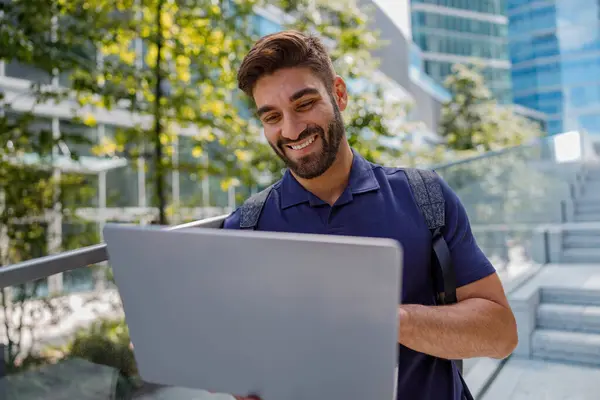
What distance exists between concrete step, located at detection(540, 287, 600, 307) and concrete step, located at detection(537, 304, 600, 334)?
0.07m

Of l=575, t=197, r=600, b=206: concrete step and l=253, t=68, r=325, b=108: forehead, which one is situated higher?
l=253, t=68, r=325, b=108: forehead

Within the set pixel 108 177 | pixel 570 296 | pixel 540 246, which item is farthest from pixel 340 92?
pixel 108 177

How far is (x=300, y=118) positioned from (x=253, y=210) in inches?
11.2

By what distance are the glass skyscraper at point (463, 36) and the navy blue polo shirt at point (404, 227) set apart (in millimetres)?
46338

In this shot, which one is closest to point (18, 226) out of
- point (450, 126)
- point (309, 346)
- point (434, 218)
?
point (434, 218)

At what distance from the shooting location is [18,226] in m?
4.05

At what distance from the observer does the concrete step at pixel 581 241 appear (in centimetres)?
661

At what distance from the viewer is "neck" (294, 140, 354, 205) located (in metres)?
1.41

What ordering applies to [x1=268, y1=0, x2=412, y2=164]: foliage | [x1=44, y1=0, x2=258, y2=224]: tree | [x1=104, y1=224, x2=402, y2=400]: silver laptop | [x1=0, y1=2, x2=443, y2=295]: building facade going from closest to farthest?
[x1=104, y1=224, x2=402, y2=400]: silver laptop < [x1=0, y1=2, x2=443, y2=295]: building facade < [x1=44, y1=0, x2=258, y2=224]: tree < [x1=268, y1=0, x2=412, y2=164]: foliage

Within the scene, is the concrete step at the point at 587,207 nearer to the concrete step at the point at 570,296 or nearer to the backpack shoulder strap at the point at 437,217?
the concrete step at the point at 570,296

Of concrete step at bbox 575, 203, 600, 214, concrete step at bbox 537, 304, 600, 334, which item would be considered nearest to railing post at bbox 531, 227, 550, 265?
concrete step at bbox 575, 203, 600, 214

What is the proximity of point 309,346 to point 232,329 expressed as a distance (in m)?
0.12

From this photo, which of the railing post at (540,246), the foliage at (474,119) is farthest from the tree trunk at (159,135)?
the foliage at (474,119)

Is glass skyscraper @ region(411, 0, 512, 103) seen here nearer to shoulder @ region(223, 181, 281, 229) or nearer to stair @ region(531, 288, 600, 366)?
stair @ region(531, 288, 600, 366)
